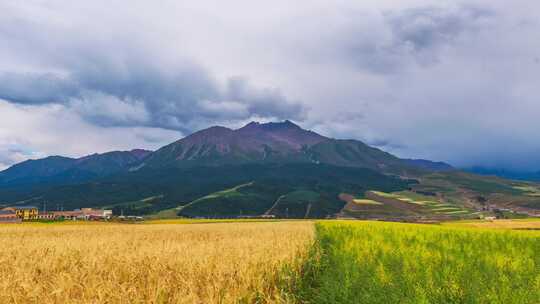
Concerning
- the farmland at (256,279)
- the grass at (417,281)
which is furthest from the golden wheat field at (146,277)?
the grass at (417,281)

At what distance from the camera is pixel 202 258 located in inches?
460

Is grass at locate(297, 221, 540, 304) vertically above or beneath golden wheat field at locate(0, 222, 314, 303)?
beneath

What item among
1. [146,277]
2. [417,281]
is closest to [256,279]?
[146,277]

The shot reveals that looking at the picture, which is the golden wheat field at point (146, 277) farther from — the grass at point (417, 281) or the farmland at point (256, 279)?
the grass at point (417, 281)

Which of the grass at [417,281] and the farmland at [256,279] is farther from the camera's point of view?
the grass at [417,281]

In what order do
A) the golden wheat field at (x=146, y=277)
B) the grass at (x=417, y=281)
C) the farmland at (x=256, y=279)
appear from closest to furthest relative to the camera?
the golden wheat field at (x=146, y=277) < the farmland at (x=256, y=279) < the grass at (x=417, y=281)

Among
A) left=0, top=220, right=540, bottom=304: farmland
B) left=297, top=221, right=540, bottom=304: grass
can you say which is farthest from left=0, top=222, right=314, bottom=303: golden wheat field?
left=297, top=221, right=540, bottom=304: grass

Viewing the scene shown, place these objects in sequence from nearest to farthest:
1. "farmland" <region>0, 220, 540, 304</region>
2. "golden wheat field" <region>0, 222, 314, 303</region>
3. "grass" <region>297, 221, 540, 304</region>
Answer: "golden wheat field" <region>0, 222, 314, 303</region> → "farmland" <region>0, 220, 540, 304</region> → "grass" <region>297, 221, 540, 304</region>

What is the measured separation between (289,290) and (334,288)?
113 centimetres

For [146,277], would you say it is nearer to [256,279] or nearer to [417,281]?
[256,279]

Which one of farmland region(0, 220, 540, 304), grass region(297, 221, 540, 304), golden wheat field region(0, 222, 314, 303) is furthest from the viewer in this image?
grass region(297, 221, 540, 304)

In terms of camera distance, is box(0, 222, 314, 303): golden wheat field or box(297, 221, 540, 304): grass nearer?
box(0, 222, 314, 303): golden wheat field

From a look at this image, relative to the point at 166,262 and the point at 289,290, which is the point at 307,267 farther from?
the point at 166,262

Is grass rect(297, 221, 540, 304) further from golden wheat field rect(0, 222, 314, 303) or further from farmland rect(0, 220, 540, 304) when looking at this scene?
golden wheat field rect(0, 222, 314, 303)
